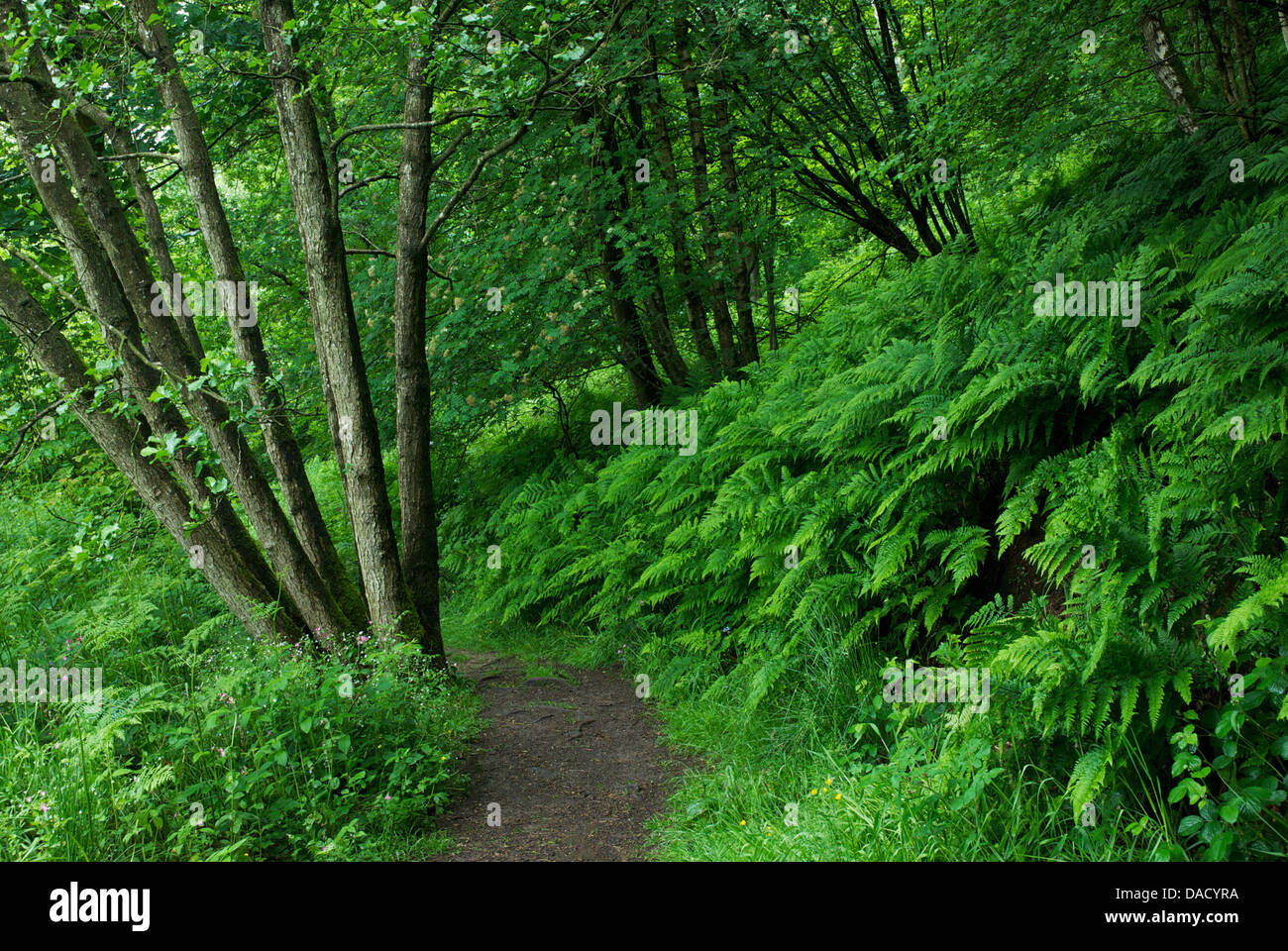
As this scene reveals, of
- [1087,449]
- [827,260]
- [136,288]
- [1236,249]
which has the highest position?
[827,260]

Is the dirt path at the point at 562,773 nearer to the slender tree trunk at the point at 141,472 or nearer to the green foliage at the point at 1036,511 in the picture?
the green foliage at the point at 1036,511

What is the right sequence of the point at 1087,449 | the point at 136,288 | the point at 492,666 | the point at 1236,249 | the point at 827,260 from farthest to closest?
the point at 827,260, the point at 492,666, the point at 136,288, the point at 1087,449, the point at 1236,249

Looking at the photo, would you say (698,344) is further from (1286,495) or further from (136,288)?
(1286,495)

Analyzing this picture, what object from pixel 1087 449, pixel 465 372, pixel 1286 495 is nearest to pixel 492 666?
pixel 465 372

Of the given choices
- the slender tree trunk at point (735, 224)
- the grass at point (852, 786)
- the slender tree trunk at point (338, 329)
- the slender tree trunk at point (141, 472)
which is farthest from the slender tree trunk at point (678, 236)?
the slender tree trunk at point (141, 472)

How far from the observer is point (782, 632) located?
556 centimetres

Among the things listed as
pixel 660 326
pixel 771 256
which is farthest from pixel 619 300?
pixel 771 256

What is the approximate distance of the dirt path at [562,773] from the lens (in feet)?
14.6

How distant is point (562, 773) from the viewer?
17.6 feet

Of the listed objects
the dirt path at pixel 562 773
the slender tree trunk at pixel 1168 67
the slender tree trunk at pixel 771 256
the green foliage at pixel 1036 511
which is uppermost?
the slender tree trunk at pixel 1168 67

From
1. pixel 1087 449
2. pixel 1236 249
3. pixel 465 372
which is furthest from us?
pixel 465 372

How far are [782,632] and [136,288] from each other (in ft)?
16.1

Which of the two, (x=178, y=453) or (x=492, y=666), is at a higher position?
(x=178, y=453)

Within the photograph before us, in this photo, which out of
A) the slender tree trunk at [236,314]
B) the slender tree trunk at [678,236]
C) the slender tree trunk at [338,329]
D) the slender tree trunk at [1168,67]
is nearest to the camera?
the slender tree trunk at [236,314]
